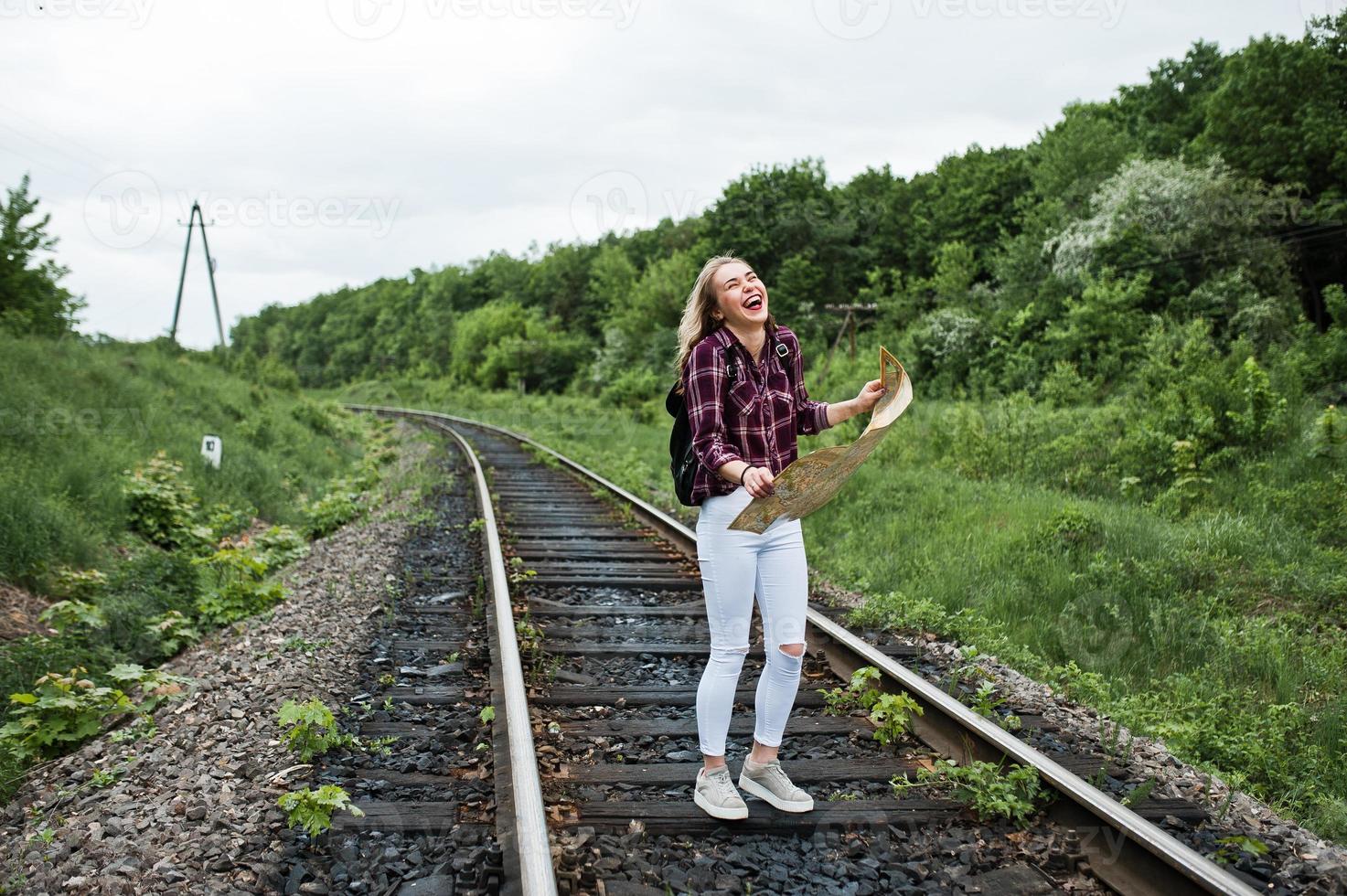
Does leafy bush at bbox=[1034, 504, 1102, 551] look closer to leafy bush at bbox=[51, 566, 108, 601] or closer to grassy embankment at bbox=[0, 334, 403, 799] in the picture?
grassy embankment at bbox=[0, 334, 403, 799]

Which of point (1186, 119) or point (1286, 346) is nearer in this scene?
point (1286, 346)

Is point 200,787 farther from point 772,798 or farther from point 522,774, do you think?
point 772,798

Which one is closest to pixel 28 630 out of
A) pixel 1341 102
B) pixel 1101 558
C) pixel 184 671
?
pixel 184 671

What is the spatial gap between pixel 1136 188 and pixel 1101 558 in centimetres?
2032

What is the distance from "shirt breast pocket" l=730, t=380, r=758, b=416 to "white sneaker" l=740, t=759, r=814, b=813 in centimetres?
130

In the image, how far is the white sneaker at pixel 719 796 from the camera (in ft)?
9.91

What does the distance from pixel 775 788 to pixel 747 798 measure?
0.57ft

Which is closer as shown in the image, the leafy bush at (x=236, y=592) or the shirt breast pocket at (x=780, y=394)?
the shirt breast pocket at (x=780, y=394)

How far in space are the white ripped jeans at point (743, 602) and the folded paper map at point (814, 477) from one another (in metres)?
0.08

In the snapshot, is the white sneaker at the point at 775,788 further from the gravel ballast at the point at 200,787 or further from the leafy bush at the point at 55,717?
the leafy bush at the point at 55,717

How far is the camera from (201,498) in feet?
34.7

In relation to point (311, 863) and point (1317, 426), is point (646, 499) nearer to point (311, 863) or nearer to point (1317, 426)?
point (1317, 426)


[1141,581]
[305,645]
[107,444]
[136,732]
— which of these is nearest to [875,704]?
[305,645]

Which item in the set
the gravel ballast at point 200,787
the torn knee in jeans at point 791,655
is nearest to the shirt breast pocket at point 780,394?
the torn knee in jeans at point 791,655
